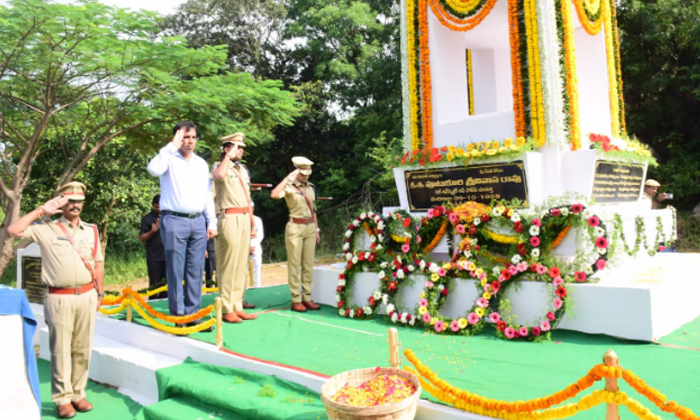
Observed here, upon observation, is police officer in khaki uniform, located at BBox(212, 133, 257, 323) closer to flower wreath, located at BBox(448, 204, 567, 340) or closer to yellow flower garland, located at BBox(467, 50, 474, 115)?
flower wreath, located at BBox(448, 204, 567, 340)

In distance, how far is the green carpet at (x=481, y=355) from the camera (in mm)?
3021

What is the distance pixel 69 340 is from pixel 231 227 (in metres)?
1.66

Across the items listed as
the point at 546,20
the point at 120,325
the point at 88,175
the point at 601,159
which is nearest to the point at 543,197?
the point at 601,159

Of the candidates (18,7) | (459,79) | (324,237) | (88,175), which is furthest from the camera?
(324,237)

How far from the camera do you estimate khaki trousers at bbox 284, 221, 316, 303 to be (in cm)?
552

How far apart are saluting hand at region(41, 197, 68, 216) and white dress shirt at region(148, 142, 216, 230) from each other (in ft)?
2.45

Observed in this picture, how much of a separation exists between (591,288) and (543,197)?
138 cm

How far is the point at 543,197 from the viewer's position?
529 centimetres

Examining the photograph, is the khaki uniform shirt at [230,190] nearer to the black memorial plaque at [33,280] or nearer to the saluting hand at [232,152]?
the saluting hand at [232,152]

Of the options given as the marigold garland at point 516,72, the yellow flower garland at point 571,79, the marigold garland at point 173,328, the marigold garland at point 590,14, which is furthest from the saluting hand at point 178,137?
the marigold garland at point 590,14

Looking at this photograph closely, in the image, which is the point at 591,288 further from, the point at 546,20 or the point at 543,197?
the point at 546,20

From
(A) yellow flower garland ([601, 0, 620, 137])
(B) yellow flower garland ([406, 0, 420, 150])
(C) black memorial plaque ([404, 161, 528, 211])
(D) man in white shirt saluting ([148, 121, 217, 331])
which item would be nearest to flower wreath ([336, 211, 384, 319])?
(C) black memorial plaque ([404, 161, 528, 211])

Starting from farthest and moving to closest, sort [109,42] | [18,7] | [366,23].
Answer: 1. [366,23]
2. [109,42]
3. [18,7]

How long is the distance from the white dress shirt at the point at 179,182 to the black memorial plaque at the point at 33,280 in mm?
3925
